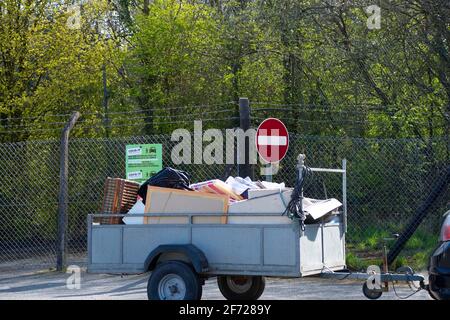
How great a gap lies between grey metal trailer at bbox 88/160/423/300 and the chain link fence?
3.40m

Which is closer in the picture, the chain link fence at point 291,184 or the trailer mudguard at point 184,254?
the trailer mudguard at point 184,254

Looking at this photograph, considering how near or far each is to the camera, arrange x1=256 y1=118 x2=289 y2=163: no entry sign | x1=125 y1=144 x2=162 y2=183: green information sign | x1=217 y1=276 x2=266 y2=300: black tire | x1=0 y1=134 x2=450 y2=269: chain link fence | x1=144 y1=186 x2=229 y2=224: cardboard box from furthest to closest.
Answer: x1=125 y1=144 x2=162 y2=183: green information sign → x1=0 y1=134 x2=450 y2=269: chain link fence → x1=256 y1=118 x2=289 y2=163: no entry sign → x1=217 y1=276 x2=266 y2=300: black tire → x1=144 y1=186 x2=229 y2=224: cardboard box

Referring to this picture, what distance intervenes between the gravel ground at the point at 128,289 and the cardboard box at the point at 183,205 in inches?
77.9

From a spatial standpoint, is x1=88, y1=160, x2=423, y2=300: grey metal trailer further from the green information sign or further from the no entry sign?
the green information sign

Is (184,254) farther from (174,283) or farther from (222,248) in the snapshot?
(222,248)

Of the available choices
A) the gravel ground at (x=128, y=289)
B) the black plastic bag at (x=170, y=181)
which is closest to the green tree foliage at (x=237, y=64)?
the gravel ground at (x=128, y=289)

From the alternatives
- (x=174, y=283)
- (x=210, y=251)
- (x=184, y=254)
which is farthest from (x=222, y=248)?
(x=174, y=283)

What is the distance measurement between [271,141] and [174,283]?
444 centimetres

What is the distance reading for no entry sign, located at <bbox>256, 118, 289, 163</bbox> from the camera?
1324 centimetres

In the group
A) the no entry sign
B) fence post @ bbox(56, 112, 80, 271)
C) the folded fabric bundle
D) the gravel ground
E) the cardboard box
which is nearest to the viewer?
the cardboard box

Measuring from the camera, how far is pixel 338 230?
1011 cm

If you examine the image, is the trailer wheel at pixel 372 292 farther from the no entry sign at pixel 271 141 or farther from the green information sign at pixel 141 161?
the green information sign at pixel 141 161

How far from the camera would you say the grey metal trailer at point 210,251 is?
9.05 m

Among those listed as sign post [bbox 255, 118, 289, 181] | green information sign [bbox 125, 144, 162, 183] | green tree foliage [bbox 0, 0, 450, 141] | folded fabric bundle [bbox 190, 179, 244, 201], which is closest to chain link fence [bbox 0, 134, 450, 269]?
green information sign [bbox 125, 144, 162, 183]
